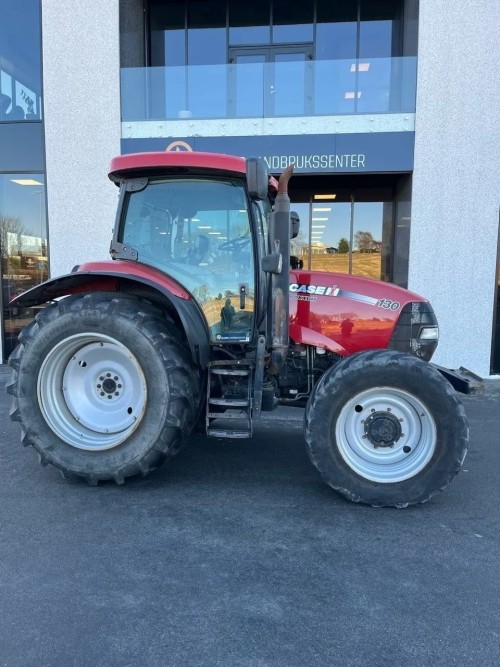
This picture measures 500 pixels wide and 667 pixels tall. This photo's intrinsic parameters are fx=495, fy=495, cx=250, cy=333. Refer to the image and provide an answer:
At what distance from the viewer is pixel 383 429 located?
3.53 metres

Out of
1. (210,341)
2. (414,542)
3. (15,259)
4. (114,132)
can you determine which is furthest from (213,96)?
(414,542)

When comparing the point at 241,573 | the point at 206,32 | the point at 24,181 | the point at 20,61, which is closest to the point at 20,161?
the point at 24,181

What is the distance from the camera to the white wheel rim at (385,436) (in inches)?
138

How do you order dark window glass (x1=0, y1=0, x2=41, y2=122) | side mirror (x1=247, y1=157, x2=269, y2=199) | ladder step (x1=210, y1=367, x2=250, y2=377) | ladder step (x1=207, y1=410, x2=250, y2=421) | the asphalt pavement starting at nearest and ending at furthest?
the asphalt pavement, side mirror (x1=247, y1=157, x2=269, y2=199), ladder step (x1=207, y1=410, x2=250, y2=421), ladder step (x1=210, y1=367, x2=250, y2=377), dark window glass (x1=0, y1=0, x2=41, y2=122)

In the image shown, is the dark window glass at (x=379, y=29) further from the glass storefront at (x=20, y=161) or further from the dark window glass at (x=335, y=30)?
the glass storefront at (x=20, y=161)

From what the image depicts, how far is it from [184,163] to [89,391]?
1.91 m

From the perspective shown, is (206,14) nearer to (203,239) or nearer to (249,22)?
(249,22)

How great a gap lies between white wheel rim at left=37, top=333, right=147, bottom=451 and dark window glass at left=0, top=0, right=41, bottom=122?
21.8ft

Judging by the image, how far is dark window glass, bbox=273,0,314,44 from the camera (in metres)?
9.33

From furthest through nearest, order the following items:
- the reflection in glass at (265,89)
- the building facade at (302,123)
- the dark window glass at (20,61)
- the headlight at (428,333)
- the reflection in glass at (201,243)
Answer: the dark window glass at (20,61), the reflection in glass at (265,89), the building facade at (302,123), the headlight at (428,333), the reflection in glass at (201,243)

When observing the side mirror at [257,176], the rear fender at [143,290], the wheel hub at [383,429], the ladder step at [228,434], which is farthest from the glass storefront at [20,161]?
the wheel hub at [383,429]

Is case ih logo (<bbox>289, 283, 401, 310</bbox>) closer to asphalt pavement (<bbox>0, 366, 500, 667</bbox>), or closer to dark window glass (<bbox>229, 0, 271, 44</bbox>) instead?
asphalt pavement (<bbox>0, 366, 500, 667</bbox>)

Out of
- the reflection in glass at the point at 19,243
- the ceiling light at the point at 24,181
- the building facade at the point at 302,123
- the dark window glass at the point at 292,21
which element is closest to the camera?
the building facade at the point at 302,123

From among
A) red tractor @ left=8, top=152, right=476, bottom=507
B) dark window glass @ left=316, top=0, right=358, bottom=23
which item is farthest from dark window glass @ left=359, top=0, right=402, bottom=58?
red tractor @ left=8, top=152, right=476, bottom=507
